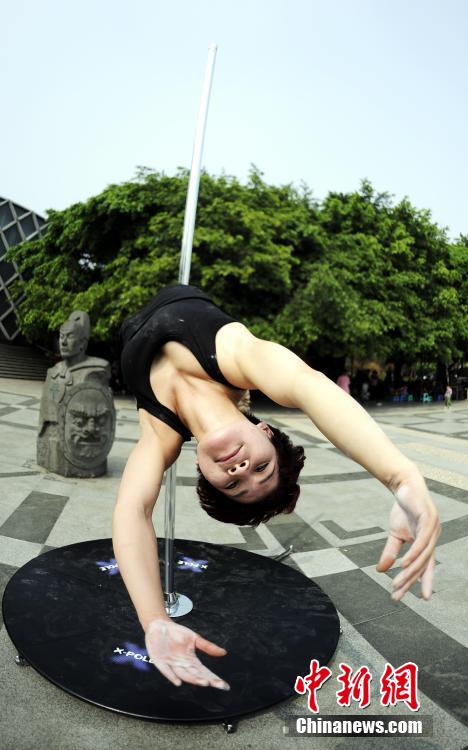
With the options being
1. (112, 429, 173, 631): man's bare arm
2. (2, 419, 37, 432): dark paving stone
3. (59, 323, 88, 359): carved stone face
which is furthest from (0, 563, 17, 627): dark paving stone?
(2, 419, 37, 432): dark paving stone

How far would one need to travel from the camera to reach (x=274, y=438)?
2.20 m

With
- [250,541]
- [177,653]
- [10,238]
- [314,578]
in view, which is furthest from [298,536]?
[10,238]

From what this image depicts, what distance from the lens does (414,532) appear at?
57.4 inches

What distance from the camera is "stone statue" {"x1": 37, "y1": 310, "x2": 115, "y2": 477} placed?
6770 mm

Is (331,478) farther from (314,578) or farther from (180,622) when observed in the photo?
(180,622)

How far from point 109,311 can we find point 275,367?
15383 mm

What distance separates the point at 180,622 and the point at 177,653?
1.49 m

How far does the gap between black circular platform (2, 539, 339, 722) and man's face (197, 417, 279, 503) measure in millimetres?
1195

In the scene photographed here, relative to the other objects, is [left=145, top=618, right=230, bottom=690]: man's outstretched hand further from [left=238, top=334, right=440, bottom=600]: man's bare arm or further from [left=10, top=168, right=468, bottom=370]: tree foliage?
[left=10, top=168, right=468, bottom=370]: tree foliage

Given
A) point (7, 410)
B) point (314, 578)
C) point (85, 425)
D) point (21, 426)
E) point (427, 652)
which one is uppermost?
point (85, 425)

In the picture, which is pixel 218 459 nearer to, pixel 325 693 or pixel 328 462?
pixel 325 693

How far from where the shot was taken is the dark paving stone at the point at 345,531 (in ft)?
17.5

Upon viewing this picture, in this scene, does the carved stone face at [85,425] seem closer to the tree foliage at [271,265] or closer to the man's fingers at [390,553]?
the man's fingers at [390,553]

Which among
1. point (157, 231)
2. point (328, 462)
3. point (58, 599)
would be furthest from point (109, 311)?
point (58, 599)
